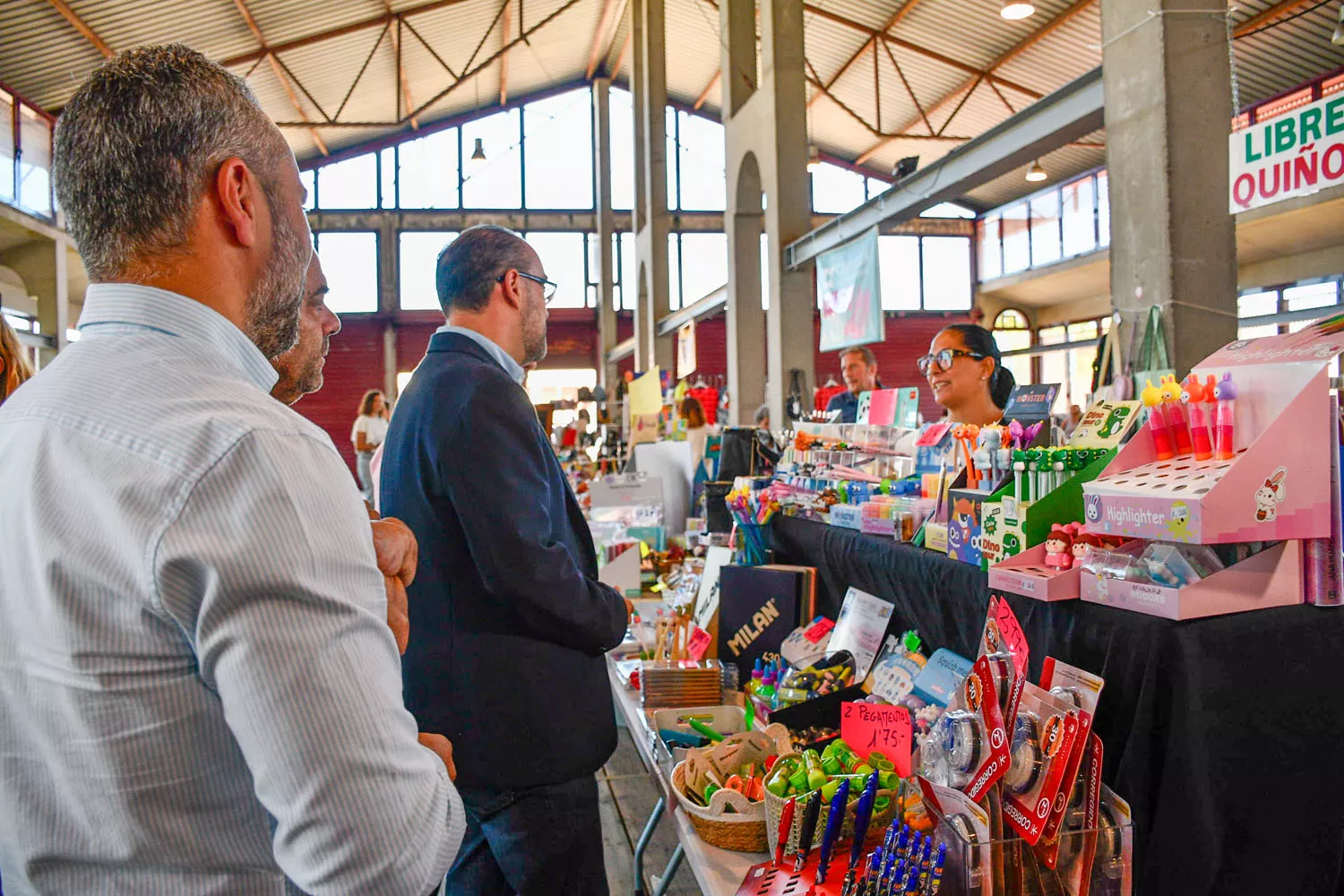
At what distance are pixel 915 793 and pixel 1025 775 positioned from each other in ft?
1.07

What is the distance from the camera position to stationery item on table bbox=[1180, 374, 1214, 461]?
4.80ft

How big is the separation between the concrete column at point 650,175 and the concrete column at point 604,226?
2.61 m

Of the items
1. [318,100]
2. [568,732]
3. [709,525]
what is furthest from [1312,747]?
[318,100]

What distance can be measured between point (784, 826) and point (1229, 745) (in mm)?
665

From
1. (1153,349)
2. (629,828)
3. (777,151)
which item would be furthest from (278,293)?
(777,151)

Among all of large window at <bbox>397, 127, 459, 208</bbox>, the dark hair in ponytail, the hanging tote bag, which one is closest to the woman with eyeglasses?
the dark hair in ponytail

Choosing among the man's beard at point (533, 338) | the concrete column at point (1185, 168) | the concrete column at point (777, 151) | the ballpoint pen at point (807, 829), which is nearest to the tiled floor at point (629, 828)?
the ballpoint pen at point (807, 829)

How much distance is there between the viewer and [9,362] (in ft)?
6.40

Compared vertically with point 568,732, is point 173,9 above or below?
above

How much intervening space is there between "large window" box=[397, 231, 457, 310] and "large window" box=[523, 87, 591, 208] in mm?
1929

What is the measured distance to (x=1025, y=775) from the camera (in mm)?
1296

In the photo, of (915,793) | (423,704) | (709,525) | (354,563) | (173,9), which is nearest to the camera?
(354,563)

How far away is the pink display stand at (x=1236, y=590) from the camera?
51.8 inches

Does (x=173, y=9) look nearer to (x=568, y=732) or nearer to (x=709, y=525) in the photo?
(x=709, y=525)
